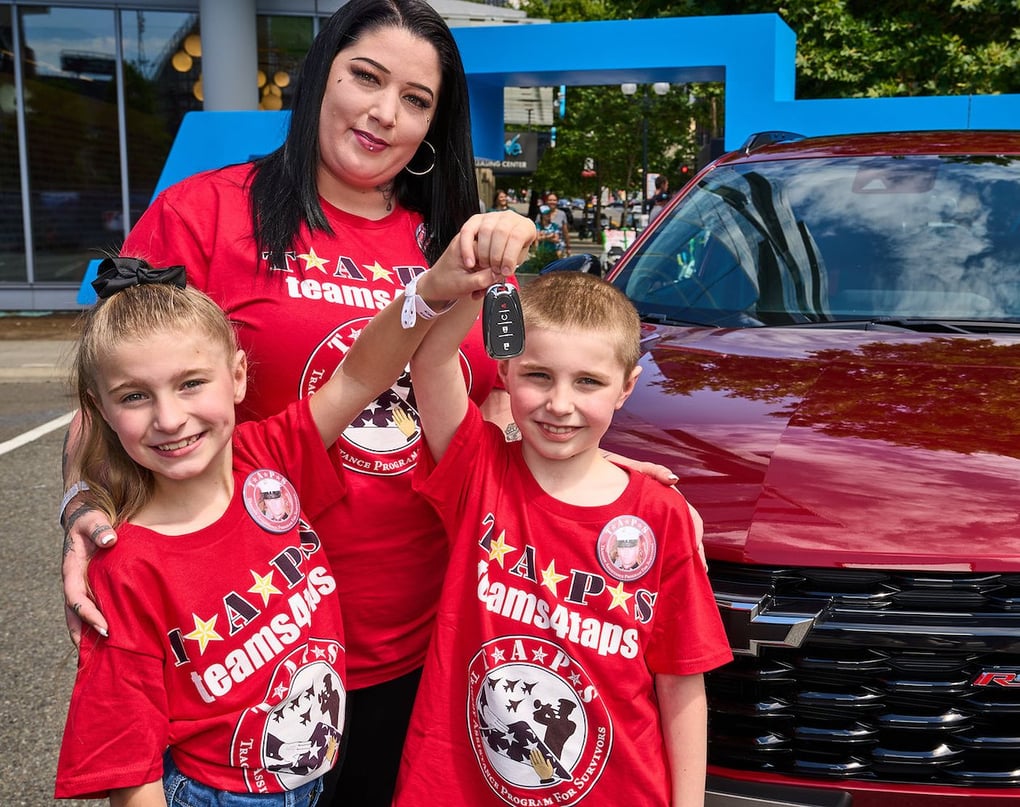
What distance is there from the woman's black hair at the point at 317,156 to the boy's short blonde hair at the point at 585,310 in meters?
0.40

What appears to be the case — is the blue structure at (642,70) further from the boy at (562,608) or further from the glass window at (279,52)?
the boy at (562,608)

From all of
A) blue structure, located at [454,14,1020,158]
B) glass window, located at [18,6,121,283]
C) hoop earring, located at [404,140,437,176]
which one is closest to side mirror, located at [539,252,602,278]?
hoop earring, located at [404,140,437,176]

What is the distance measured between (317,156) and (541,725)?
1.16 m

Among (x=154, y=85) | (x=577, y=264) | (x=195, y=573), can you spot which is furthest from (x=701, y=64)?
(x=195, y=573)

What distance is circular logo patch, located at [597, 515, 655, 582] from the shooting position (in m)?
1.76

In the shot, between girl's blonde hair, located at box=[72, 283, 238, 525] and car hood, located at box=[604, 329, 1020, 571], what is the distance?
0.96 m

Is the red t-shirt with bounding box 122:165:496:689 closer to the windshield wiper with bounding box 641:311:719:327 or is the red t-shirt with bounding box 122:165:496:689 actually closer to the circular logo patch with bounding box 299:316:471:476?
the circular logo patch with bounding box 299:316:471:476

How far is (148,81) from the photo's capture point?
577 inches

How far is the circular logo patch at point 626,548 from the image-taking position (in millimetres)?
1757

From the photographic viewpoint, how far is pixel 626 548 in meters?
1.76

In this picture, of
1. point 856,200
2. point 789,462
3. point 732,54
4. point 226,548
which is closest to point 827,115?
point 732,54

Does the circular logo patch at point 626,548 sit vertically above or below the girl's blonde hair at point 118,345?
below

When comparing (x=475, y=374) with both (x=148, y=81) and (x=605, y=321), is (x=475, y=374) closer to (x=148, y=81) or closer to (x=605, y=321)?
(x=605, y=321)

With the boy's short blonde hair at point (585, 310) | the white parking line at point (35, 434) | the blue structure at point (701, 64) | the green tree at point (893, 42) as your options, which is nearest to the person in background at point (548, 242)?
the blue structure at point (701, 64)
